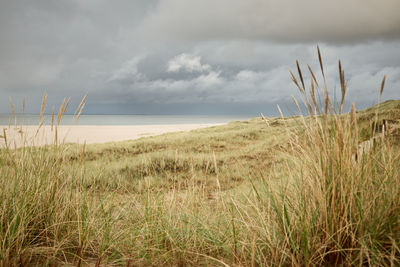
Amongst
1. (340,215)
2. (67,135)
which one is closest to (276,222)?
(340,215)

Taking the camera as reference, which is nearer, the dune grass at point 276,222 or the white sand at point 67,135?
the dune grass at point 276,222

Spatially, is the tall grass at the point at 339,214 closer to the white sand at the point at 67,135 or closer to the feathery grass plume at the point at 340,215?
the feathery grass plume at the point at 340,215

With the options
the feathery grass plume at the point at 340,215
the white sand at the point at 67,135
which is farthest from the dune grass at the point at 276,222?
the white sand at the point at 67,135

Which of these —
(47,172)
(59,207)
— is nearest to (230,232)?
(59,207)

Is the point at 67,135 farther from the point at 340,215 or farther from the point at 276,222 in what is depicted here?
the point at 340,215

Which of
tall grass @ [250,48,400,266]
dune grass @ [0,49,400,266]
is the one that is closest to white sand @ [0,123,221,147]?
dune grass @ [0,49,400,266]

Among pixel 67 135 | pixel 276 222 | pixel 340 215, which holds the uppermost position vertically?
pixel 67 135

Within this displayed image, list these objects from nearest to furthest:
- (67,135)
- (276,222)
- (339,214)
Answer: (339,214), (276,222), (67,135)

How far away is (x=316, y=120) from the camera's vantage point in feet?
5.65

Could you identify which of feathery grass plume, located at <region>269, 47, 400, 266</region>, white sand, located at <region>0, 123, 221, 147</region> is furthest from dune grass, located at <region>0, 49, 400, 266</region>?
white sand, located at <region>0, 123, 221, 147</region>

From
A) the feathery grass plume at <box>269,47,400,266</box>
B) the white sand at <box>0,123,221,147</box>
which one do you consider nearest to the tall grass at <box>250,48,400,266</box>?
the feathery grass plume at <box>269,47,400,266</box>

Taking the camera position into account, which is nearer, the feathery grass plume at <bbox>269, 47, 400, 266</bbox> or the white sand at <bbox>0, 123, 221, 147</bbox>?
the feathery grass plume at <bbox>269, 47, 400, 266</bbox>

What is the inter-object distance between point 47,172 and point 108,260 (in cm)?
97

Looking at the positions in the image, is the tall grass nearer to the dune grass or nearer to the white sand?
the dune grass
